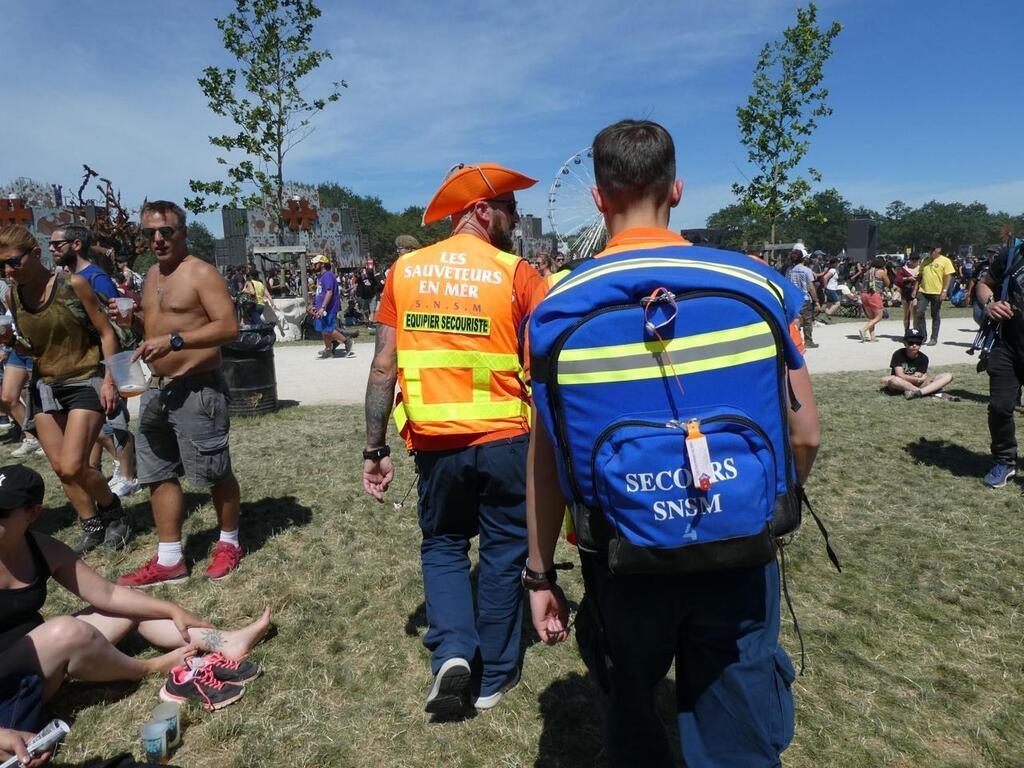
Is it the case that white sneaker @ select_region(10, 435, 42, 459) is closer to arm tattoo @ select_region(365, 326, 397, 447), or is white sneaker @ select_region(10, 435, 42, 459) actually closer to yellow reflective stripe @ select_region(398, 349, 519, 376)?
arm tattoo @ select_region(365, 326, 397, 447)

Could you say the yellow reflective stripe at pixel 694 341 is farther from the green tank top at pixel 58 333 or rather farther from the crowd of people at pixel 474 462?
the green tank top at pixel 58 333

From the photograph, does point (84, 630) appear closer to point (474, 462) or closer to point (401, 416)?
point (401, 416)

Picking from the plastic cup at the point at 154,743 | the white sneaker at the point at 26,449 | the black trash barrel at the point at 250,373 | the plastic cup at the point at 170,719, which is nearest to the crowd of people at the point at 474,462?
the plastic cup at the point at 170,719

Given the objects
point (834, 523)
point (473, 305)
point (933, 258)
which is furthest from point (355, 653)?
point (933, 258)

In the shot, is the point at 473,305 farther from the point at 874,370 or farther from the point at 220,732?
the point at 874,370

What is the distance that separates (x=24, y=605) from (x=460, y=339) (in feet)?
6.96

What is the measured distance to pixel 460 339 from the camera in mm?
2619

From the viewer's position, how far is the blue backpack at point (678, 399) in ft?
4.27

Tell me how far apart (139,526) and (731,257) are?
489cm

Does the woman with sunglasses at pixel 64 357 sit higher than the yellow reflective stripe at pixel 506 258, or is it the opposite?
the yellow reflective stripe at pixel 506 258

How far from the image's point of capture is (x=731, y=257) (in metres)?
1.40

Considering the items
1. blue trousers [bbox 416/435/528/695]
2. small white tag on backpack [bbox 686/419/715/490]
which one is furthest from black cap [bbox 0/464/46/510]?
small white tag on backpack [bbox 686/419/715/490]

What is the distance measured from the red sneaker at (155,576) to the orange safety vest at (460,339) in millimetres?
2233

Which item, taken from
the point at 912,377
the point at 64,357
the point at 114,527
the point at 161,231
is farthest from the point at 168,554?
the point at 912,377
